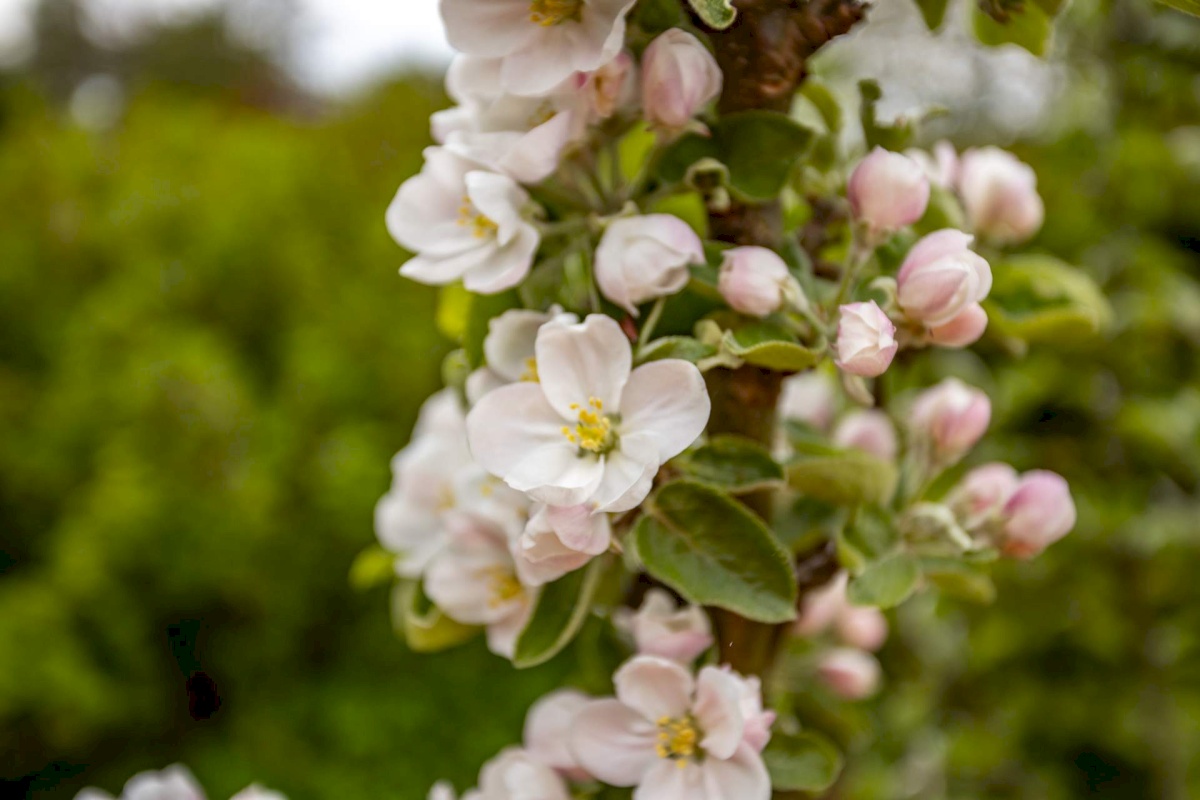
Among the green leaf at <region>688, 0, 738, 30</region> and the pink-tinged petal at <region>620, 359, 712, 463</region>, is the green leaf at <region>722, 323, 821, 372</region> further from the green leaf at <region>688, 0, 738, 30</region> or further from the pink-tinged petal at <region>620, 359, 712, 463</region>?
the green leaf at <region>688, 0, 738, 30</region>

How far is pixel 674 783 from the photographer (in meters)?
0.59

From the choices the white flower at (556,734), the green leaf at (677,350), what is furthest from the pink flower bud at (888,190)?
the white flower at (556,734)

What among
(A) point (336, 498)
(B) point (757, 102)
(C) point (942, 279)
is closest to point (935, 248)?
(C) point (942, 279)

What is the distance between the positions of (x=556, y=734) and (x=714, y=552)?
0.17 metres

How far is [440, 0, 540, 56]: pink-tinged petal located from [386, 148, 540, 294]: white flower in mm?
63

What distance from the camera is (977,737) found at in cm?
211

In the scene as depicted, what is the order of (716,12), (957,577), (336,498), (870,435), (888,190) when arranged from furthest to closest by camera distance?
1. (336,498)
2. (870,435)
3. (957,577)
4. (888,190)
5. (716,12)

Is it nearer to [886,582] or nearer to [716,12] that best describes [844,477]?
[886,582]

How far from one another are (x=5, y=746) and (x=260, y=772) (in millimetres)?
549

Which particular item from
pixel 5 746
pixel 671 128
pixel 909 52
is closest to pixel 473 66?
pixel 671 128

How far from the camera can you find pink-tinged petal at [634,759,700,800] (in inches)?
23.2

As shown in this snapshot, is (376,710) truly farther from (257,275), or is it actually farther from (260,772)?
(257,275)

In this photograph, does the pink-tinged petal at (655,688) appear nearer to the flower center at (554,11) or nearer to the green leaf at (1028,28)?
the flower center at (554,11)

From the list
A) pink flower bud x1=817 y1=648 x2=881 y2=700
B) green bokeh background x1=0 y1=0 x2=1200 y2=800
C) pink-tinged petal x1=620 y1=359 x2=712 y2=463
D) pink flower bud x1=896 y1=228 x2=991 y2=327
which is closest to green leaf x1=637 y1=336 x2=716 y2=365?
pink-tinged petal x1=620 y1=359 x2=712 y2=463
